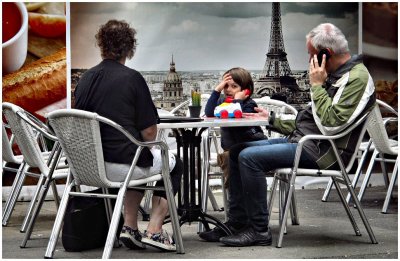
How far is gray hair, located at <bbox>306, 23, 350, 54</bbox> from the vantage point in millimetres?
6227

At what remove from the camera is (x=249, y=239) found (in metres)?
6.16

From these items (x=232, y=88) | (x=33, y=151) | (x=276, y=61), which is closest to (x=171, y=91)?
(x=276, y=61)

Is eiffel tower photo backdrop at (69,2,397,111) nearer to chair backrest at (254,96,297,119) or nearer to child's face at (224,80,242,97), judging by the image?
chair backrest at (254,96,297,119)

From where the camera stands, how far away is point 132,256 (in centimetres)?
588

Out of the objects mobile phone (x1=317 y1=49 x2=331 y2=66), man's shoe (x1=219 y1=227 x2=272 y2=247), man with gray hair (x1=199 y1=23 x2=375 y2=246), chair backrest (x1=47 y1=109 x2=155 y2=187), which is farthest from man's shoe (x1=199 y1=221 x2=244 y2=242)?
mobile phone (x1=317 y1=49 x2=331 y2=66)

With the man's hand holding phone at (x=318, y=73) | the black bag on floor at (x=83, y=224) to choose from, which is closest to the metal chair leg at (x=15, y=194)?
the black bag on floor at (x=83, y=224)

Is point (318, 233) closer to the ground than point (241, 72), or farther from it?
closer to the ground

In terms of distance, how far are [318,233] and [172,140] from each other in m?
2.78

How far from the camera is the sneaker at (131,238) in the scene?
6020mm

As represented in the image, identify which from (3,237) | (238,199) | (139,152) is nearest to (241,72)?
(238,199)

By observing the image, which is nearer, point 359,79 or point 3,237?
point 359,79

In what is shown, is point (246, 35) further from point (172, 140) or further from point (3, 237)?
point (3, 237)

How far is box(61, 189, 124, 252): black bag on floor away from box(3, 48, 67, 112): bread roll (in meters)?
2.82

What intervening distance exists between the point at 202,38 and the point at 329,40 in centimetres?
314
